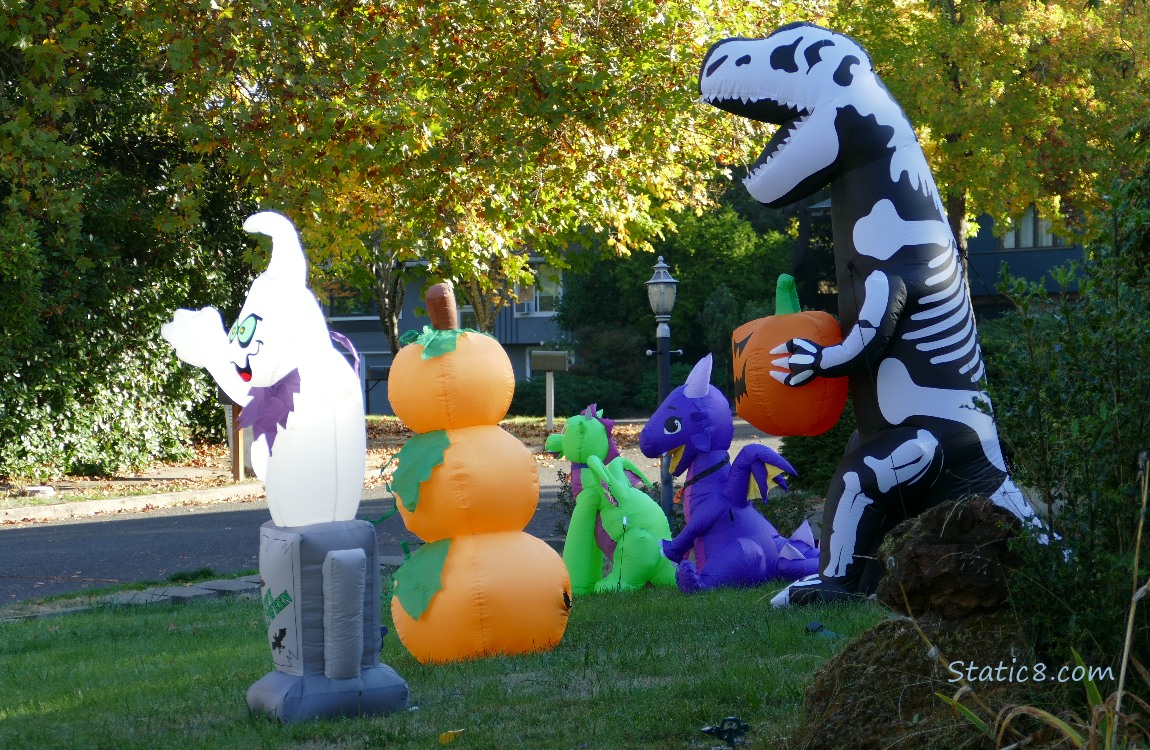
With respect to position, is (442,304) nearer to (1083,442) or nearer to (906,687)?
(906,687)

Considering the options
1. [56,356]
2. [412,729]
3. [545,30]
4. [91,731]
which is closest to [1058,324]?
[412,729]

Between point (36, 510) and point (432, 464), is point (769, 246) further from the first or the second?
point (432, 464)

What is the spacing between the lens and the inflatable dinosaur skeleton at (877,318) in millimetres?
6074

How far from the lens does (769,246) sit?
120 feet

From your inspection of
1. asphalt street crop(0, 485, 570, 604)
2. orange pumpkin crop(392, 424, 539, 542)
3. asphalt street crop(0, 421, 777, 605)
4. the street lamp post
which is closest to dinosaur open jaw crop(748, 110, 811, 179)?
orange pumpkin crop(392, 424, 539, 542)

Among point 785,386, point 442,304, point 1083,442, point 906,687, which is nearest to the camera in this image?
point 1083,442

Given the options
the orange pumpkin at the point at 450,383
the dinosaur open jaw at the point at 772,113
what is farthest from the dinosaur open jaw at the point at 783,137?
the orange pumpkin at the point at 450,383

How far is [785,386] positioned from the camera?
6.36 metres

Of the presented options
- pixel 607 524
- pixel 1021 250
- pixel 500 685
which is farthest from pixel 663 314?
pixel 1021 250

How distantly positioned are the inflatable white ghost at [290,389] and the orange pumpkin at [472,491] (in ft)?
2.33

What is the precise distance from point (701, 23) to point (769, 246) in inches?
807

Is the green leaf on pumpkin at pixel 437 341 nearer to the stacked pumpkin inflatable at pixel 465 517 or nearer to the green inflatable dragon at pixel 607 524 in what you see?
the stacked pumpkin inflatable at pixel 465 517

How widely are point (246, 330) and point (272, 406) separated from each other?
0.38 metres

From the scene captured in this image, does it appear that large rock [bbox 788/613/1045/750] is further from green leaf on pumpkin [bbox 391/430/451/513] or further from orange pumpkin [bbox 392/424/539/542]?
green leaf on pumpkin [bbox 391/430/451/513]
